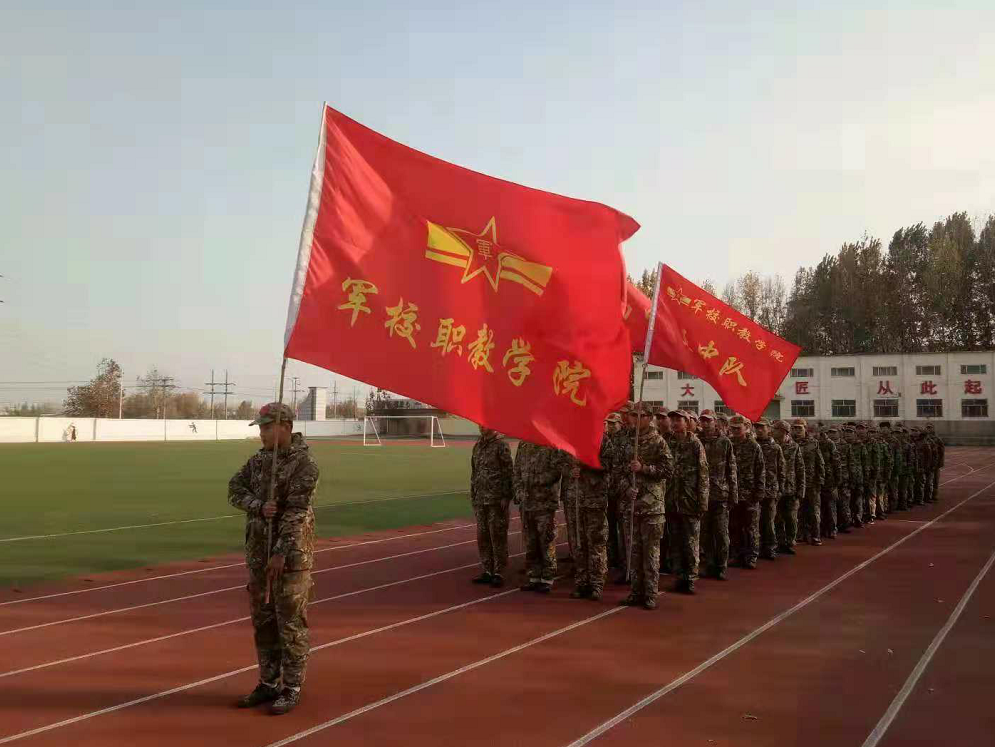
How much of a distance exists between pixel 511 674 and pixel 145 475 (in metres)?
20.4

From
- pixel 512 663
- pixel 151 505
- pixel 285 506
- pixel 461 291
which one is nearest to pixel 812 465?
pixel 512 663

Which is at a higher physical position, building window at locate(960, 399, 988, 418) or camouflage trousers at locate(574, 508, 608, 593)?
building window at locate(960, 399, 988, 418)

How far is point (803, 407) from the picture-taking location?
2413 inches

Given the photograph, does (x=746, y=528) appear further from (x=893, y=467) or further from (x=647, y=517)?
(x=893, y=467)

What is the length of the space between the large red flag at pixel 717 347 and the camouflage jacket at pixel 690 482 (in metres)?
1.16

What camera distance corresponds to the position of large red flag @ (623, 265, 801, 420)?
9867 mm

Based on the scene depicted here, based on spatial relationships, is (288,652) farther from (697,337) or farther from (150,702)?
(697,337)

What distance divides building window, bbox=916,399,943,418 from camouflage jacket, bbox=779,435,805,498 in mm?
51299

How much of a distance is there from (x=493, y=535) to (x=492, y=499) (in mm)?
426

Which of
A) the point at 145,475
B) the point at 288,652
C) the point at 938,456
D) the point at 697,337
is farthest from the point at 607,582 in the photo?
the point at 145,475

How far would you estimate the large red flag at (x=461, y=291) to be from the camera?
200 inches

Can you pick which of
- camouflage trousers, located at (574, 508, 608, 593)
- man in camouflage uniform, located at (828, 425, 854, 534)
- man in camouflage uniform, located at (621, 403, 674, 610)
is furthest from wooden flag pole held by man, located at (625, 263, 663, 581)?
man in camouflage uniform, located at (828, 425, 854, 534)

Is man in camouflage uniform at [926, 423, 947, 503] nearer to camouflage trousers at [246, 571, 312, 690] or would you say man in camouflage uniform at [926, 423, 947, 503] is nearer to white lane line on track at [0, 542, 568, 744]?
white lane line on track at [0, 542, 568, 744]

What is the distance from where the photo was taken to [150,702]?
4.94 metres
